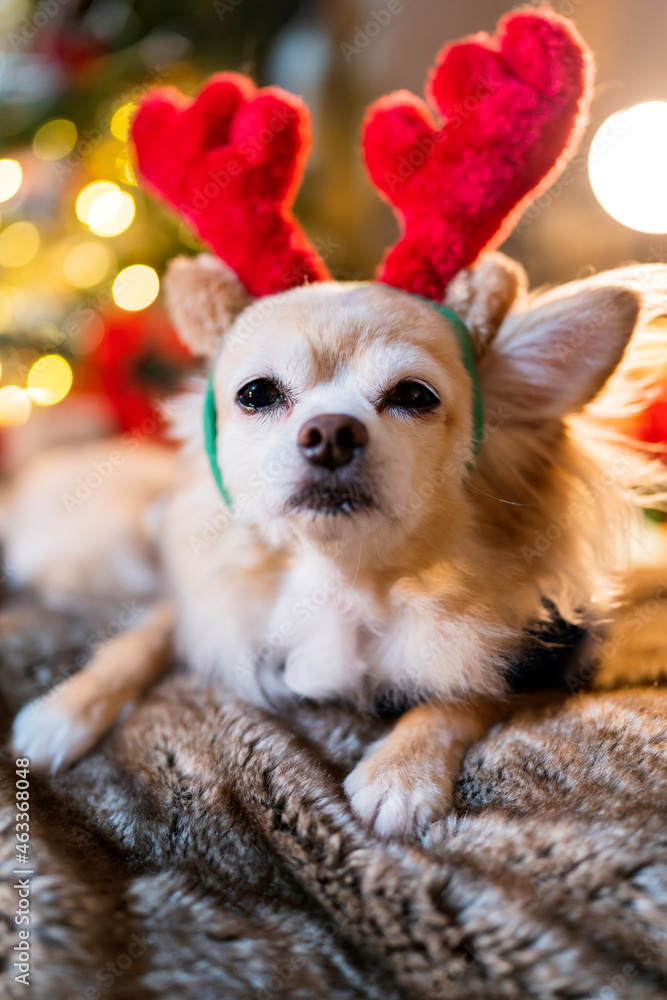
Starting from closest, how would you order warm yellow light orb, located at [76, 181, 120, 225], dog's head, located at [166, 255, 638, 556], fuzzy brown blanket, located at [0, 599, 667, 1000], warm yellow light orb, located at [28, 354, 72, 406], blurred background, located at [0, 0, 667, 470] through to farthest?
fuzzy brown blanket, located at [0, 599, 667, 1000]
dog's head, located at [166, 255, 638, 556]
blurred background, located at [0, 0, 667, 470]
warm yellow light orb, located at [76, 181, 120, 225]
warm yellow light orb, located at [28, 354, 72, 406]

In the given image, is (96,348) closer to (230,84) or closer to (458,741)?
(230,84)

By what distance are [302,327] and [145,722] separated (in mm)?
651

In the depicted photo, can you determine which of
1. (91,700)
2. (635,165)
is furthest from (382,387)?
(635,165)

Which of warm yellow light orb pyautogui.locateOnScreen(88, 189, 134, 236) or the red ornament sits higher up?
warm yellow light orb pyautogui.locateOnScreen(88, 189, 134, 236)

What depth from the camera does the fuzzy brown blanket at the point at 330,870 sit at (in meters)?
0.62

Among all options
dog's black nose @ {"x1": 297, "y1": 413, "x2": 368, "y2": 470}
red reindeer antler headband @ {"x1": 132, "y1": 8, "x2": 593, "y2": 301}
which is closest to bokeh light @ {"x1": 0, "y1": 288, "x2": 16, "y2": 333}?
red reindeer antler headband @ {"x1": 132, "y1": 8, "x2": 593, "y2": 301}

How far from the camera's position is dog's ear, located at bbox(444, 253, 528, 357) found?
95 centimetres

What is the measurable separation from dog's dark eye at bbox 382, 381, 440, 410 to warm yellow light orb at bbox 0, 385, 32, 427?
171 centimetres

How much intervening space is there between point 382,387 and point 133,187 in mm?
1480

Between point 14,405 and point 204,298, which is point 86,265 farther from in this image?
point 204,298

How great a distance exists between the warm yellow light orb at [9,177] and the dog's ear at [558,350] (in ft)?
5.32

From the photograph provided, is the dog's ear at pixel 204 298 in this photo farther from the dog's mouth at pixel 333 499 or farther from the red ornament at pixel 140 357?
the red ornament at pixel 140 357

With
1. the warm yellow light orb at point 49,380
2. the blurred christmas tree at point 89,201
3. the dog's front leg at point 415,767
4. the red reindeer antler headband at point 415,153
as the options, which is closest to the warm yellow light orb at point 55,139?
the blurred christmas tree at point 89,201

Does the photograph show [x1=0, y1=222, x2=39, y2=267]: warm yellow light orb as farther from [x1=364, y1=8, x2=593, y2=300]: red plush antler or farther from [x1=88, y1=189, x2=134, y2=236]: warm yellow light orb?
[x1=364, y1=8, x2=593, y2=300]: red plush antler
